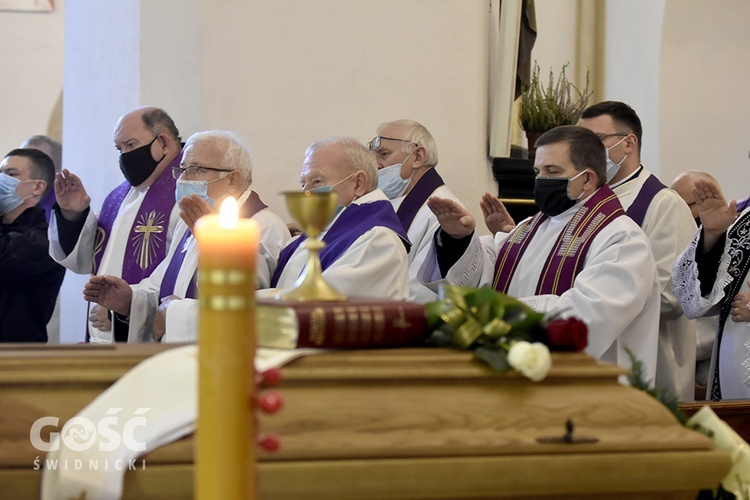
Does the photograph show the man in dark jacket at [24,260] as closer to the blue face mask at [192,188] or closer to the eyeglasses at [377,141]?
the blue face mask at [192,188]

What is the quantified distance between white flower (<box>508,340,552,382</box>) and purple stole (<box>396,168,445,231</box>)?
4.02 meters

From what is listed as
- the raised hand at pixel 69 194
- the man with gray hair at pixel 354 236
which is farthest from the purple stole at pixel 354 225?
the raised hand at pixel 69 194

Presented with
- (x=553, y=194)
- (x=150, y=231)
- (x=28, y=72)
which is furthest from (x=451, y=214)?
(x=28, y=72)

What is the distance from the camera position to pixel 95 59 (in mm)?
6961

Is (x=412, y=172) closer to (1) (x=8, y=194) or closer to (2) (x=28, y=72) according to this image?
(1) (x=8, y=194)

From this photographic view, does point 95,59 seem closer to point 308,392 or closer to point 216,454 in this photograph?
point 308,392

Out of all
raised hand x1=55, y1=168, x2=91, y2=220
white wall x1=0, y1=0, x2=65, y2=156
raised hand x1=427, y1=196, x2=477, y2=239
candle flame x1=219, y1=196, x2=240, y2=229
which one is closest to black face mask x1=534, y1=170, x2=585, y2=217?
raised hand x1=427, y1=196, x2=477, y2=239

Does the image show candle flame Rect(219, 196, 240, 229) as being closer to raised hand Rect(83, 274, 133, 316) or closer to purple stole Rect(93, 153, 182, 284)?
raised hand Rect(83, 274, 133, 316)

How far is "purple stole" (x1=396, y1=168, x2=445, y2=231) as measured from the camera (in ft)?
19.6

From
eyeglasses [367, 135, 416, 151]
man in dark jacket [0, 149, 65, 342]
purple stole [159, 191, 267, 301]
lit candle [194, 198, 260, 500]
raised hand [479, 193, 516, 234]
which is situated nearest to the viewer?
lit candle [194, 198, 260, 500]

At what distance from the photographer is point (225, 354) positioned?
1208 mm

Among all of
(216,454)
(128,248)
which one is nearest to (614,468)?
(216,454)
